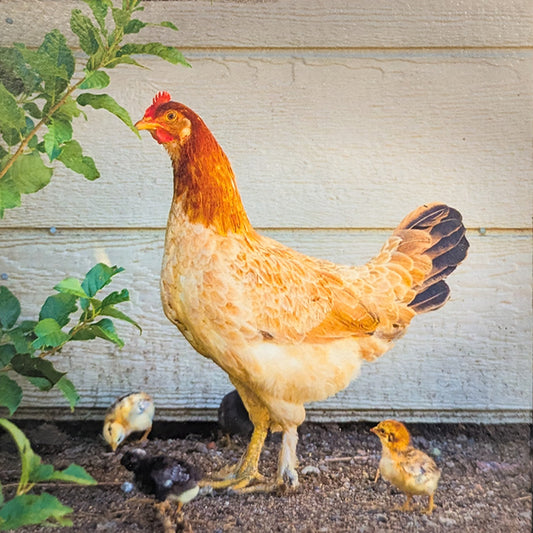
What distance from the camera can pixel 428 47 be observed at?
156 cm

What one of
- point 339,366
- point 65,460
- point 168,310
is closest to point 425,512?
point 339,366

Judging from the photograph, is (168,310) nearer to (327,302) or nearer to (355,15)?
(327,302)

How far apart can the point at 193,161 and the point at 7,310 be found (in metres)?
0.49

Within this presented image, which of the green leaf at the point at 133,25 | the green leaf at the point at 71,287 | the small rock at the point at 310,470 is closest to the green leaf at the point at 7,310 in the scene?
the green leaf at the point at 71,287

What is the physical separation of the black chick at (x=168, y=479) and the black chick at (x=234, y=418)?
13.3 inches

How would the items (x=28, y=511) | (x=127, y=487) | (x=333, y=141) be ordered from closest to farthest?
(x=28, y=511), (x=127, y=487), (x=333, y=141)

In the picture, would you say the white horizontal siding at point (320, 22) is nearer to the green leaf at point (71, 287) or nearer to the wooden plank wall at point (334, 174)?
the wooden plank wall at point (334, 174)

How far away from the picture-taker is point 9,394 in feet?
3.96

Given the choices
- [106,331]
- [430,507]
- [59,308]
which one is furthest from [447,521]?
[59,308]

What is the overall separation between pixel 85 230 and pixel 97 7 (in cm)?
69

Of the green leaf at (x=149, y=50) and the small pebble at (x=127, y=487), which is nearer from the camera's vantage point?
the green leaf at (x=149, y=50)

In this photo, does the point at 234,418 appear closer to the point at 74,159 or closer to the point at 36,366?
the point at 36,366

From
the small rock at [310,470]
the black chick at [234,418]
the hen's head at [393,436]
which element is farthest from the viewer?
the black chick at [234,418]

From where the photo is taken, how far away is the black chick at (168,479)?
1.24 m
